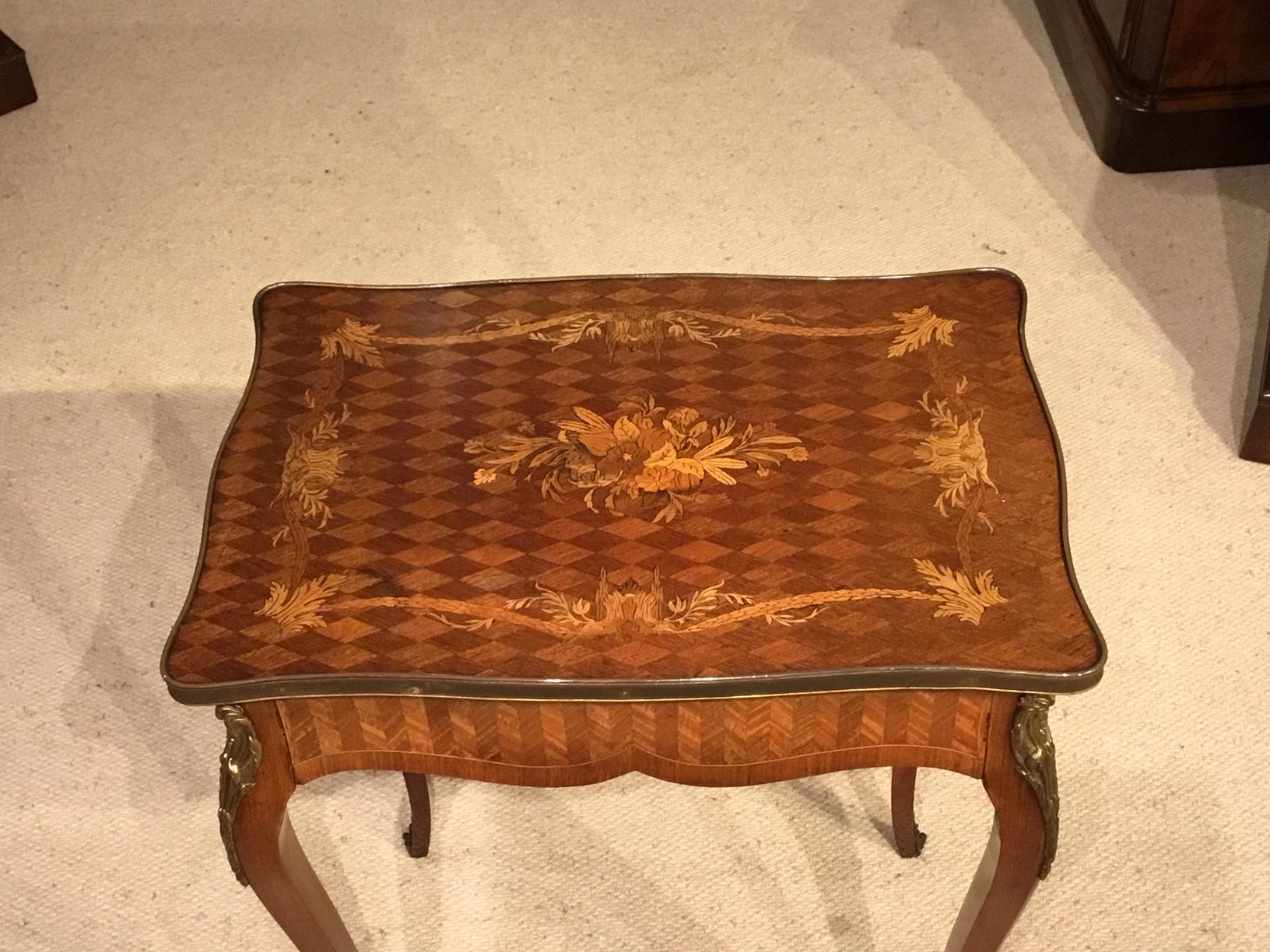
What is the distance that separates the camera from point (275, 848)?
1349 millimetres

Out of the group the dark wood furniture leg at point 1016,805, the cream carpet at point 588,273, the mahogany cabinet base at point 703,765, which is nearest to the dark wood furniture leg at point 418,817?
the cream carpet at point 588,273

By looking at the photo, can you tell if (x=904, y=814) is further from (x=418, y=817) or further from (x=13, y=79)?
(x=13, y=79)

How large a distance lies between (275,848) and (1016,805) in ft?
2.20

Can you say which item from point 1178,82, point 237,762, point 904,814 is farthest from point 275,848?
point 1178,82

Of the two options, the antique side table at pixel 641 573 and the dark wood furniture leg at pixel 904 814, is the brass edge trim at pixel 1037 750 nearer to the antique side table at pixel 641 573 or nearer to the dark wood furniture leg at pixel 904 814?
the antique side table at pixel 641 573

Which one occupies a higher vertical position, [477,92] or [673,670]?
[673,670]

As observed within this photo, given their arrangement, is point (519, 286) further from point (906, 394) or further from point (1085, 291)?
point (1085, 291)

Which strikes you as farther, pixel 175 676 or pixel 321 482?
pixel 321 482

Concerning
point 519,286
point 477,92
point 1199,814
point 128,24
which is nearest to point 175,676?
point 519,286

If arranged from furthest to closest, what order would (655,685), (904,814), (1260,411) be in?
(1260,411) → (904,814) → (655,685)

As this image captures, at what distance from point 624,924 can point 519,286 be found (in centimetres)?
Answer: 76

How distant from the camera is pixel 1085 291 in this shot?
2.63m

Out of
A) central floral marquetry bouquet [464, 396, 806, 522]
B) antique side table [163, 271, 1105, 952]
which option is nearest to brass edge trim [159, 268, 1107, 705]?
antique side table [163, 271, 1105, 952]

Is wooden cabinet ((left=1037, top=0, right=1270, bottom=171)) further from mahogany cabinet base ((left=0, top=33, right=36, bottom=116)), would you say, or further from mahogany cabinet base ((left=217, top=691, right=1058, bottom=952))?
mahogany cabinet base ((left=0, top=33, right=36, bottom=116))
